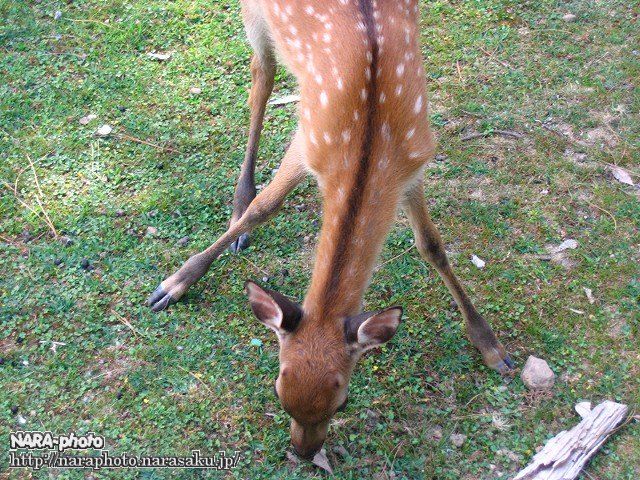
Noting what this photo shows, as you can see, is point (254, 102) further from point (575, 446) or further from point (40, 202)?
point (575, 446)

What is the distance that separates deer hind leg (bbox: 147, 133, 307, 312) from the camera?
4.68 m

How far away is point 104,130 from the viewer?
603cm

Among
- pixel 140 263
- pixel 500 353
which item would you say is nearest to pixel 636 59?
pixel 500 353

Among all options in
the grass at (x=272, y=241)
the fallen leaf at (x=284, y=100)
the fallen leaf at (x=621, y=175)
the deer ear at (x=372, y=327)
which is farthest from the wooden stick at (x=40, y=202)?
the fallen leaf at (x=621, y=175)

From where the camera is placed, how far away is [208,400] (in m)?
4.46

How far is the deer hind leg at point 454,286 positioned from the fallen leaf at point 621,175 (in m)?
1.85

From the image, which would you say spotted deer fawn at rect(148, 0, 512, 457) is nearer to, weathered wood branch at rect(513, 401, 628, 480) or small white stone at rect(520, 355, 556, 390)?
small white stone at rect(520, 355, 556, 390)

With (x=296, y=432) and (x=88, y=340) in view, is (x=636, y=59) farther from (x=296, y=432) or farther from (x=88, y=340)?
(x=88, y=340)

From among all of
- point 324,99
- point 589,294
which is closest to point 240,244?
point 324,99

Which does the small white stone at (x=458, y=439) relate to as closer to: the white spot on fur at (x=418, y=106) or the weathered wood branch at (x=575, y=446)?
the weathered wood branch at (x=575, y=446)

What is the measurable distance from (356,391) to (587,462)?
139cm

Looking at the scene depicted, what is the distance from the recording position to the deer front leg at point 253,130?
543 centimetres

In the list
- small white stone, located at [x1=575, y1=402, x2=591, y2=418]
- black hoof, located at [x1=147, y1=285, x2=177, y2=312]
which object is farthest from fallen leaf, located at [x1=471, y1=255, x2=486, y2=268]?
black hoof, located at [x1=147, y1=285, x2=177, y2=312]

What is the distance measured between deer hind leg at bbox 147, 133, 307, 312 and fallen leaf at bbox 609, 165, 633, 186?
267 centimetres
